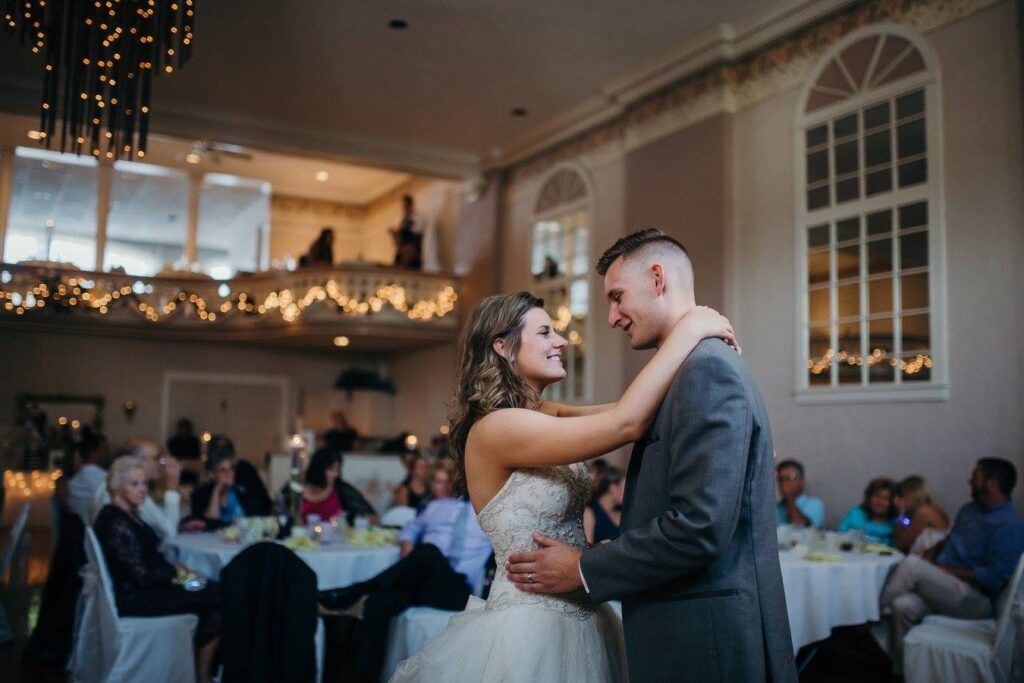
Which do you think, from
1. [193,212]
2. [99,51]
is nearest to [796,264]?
[99,51]

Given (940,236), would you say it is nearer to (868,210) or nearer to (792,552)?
(868,210)

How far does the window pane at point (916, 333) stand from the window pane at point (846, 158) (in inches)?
58.0

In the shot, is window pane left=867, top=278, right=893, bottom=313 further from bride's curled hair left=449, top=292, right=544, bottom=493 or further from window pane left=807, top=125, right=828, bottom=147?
bride's curled hair left=449, top=292, right=544, bottom=493

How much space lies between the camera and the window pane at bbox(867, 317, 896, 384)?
299 inches

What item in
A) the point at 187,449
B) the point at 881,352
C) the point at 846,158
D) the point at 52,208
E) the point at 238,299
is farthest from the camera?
the point at 52,208

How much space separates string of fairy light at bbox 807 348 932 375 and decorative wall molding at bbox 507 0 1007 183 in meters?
2.59

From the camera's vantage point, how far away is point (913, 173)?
7531mm

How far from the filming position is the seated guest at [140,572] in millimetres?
4746

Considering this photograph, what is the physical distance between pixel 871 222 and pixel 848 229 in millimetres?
237

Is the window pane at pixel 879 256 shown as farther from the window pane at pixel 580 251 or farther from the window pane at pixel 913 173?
the window pane at pixel 580 251

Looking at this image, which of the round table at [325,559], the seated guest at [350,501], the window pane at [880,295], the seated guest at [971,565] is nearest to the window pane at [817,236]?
the window pane at [880,295]

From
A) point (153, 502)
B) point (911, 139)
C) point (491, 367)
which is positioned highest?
point (911, 139)

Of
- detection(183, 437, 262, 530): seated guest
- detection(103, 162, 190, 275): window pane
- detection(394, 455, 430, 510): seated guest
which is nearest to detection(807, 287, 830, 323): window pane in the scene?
detection(394, 455, 430, 510): seated guest

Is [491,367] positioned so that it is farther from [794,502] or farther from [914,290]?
[914,290]
